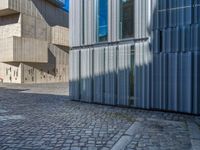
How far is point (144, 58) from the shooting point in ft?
31.3

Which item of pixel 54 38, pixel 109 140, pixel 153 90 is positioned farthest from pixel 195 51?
pixel 54 38

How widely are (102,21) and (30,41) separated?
22.4m

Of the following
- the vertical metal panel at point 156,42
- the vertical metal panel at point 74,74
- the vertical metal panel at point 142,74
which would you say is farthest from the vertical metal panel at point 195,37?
the vertical metal panel at point 74,74

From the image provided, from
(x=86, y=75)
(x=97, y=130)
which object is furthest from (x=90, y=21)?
(x=97, y=130)

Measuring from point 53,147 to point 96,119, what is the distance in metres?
2.92

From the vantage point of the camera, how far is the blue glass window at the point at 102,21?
1083cm

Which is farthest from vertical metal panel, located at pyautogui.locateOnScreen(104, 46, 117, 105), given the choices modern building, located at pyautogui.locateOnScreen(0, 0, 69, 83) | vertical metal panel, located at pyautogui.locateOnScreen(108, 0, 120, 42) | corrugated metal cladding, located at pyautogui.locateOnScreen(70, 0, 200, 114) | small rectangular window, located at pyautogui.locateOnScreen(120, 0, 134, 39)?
modern building, located at pyautogui.locateOnScreen(0, 0, 69, 83)

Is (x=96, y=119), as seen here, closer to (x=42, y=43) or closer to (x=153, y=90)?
(x=153, y=90)

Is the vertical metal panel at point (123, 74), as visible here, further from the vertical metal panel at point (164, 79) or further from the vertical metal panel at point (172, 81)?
the vertical metal panel at point (172, 81)

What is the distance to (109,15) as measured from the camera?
10.6 metres

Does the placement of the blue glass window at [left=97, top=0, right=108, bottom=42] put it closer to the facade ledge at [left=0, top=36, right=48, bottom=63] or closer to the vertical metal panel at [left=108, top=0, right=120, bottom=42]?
the vertical metal panel at [left=108, top=0, right=120, bottom=42]

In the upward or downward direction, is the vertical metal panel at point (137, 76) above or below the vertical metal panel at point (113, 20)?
Answer: below

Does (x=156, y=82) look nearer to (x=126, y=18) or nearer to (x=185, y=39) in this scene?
(x=185, y=39)

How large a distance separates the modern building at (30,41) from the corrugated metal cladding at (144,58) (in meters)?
20.2
